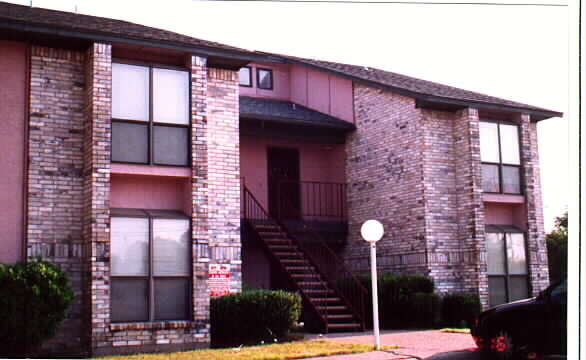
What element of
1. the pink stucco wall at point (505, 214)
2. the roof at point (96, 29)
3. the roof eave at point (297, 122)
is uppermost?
the roof at point (96, 29)

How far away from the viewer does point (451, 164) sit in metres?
20.2

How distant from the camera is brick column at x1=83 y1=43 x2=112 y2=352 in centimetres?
1386

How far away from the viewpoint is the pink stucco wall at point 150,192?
14.9 meters

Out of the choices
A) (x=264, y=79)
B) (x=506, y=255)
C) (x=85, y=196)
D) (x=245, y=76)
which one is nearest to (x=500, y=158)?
(x=506, y=255)

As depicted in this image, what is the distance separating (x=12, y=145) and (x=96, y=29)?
8.68ft

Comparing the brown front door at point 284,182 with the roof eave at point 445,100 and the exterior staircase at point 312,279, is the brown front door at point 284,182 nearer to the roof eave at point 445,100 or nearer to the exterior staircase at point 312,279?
the exterior staircase at point 312,279

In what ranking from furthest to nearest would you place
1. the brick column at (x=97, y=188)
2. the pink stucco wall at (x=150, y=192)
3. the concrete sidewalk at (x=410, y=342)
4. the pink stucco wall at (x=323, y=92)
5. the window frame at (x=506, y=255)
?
the pink stucco wall at (x=323, y=92)
the window frame at (x=506, y=255)
the pink stucco wall at (x=150, y=192)
the brick column at (x=97, y=188)
the concrete sidewalk at (x=410, y=342)

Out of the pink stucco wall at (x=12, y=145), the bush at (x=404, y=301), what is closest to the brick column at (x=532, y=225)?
the bush at (x=404, y=301)

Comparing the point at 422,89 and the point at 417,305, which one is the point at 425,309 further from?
the point at 422,89

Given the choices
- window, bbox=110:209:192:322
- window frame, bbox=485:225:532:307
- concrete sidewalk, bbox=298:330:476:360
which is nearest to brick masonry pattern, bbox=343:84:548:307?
window frame, bbox=485:225:532:307

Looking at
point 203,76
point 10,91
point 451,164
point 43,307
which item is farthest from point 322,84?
point 43,307

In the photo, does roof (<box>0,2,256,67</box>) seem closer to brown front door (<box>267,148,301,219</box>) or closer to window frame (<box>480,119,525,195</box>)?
brown front door (<box>267,148,301,219</box>)

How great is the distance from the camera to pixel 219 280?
52.0ft

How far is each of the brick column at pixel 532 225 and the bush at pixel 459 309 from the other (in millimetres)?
2244
